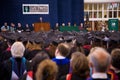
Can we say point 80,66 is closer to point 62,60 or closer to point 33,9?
point 62,60

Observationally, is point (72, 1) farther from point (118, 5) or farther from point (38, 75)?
point (38, 75)

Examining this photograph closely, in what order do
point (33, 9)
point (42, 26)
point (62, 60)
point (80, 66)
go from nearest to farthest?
point (80, 66) → point (62, 60) → point (42, 26) → point (33, 9)

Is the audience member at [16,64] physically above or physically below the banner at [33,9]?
below

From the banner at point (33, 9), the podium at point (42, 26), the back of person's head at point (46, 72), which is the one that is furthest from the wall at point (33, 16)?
the back of person's head at point (46, 72)

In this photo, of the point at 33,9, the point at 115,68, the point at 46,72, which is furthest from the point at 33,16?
the point at 46,72

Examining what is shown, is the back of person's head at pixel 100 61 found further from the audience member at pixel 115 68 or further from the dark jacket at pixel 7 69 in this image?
the dark jacket at pixel 7 69

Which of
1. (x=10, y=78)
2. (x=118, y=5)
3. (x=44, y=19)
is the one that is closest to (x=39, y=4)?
(x=44, y=19)

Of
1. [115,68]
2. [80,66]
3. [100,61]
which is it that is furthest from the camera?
[115,68]

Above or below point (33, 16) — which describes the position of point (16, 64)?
below

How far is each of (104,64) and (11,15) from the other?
97.6ft

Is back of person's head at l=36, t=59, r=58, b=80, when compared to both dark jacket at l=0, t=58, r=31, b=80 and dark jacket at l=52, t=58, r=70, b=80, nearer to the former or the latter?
dark jacket at l=0, t=58, r=31, b=80

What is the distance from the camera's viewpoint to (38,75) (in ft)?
11.8

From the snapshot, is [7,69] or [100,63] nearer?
[100,63]

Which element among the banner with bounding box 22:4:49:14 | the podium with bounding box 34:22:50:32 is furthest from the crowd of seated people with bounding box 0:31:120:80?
the banner with bounding box 22:4:49:14
